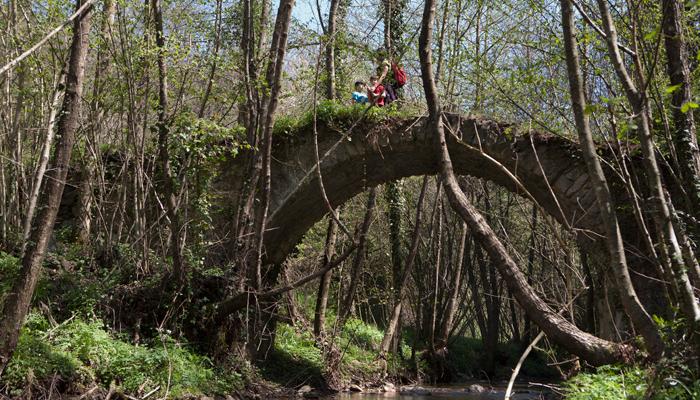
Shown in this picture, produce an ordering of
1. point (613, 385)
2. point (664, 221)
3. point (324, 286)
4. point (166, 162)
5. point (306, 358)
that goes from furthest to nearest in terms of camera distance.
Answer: point (324, 286), point (306, 358), point (166, 162), point (613, 385), point (664, 221)

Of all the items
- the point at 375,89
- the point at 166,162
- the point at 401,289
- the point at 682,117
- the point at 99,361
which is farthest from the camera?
the point at 401,289

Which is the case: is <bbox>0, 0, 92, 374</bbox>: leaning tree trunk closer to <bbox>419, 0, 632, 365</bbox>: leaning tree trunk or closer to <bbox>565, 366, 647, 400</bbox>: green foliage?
<bbox>419, 0, 632, 365</bbox>: leaning tree trunk

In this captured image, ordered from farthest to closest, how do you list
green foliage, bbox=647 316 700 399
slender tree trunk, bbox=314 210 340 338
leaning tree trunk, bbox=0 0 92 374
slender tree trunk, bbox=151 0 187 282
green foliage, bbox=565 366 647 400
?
slender tree trunk, bbox=314 210 340 338, slender tree trunk, bbox=151 0 187 282, leaning tree trunk, bbox=0 0 92 374, green foliage, bbox=565 366 647 400, green foliage, bbox=647 316 700 399

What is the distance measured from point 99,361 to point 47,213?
5.95ft

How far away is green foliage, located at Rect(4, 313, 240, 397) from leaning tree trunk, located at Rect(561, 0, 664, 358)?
4923mm

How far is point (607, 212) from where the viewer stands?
14.6 ft

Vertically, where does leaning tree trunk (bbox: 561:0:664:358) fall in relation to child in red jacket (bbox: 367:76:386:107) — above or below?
below

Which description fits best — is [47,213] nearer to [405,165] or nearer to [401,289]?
[405,165]

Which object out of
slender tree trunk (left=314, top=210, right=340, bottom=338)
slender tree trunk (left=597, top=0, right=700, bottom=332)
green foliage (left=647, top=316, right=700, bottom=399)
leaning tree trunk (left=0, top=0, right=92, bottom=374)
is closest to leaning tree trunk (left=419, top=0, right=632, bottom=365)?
green foliage (left=647, top=316, right=700, bottom=399)

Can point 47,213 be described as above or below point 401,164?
below

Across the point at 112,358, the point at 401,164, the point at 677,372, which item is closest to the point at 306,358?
the point at 401,164

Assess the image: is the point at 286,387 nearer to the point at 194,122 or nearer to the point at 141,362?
the point at 141,362

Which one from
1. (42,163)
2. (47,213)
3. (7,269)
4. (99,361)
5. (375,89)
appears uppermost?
(375,89)

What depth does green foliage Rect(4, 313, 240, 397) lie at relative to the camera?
21.5 ft
